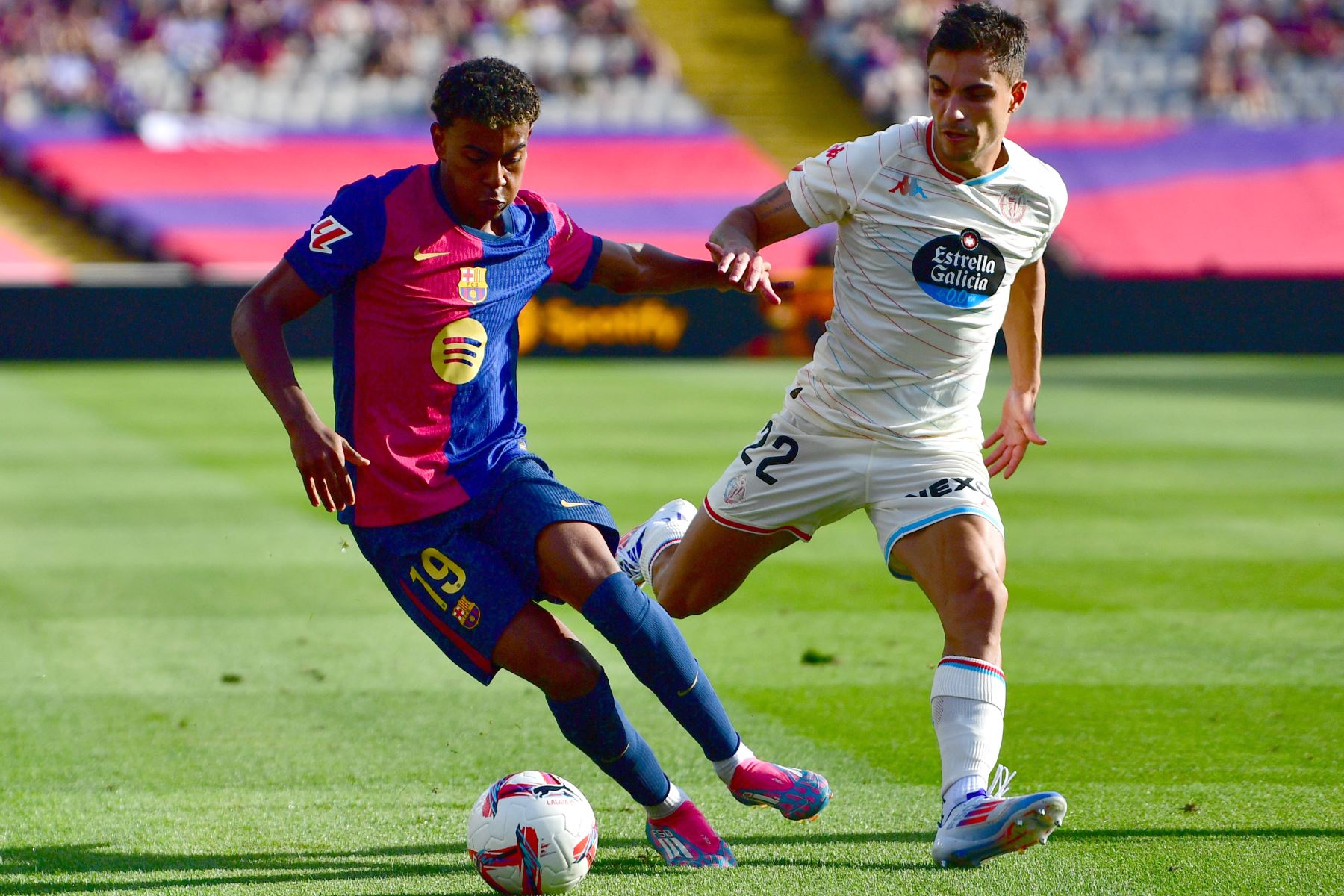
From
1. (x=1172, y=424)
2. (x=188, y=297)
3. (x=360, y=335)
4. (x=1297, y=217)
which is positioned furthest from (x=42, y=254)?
(x=360, y=335)

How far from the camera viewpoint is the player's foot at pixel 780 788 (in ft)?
14.6

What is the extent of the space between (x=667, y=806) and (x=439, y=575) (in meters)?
0.85

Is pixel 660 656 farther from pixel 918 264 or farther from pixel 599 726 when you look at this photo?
pixel 918 264

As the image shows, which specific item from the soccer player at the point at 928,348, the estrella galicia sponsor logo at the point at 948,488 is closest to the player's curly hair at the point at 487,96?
the soccer player at the point at 928,348

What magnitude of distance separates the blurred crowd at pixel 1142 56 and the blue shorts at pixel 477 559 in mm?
28520

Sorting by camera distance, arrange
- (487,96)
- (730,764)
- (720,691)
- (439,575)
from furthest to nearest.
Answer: (720,691), (730,764), (439,575), (487,96)

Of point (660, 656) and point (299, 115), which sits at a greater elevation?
point (660, 656)

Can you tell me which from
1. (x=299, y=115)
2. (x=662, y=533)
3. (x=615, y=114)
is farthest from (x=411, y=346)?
(x=615, y=114)

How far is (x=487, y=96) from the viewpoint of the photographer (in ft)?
14.0

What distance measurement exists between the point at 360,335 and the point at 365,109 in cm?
2733

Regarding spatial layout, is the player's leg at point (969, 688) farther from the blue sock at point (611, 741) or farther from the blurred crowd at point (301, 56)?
the blurred crowd at point (301, 56)

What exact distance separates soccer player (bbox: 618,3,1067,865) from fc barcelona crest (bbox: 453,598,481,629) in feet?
3.54

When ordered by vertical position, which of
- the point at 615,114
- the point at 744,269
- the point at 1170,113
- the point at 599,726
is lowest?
the point at 615,114

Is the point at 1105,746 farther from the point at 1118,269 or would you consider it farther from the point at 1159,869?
the point at 1118,269
